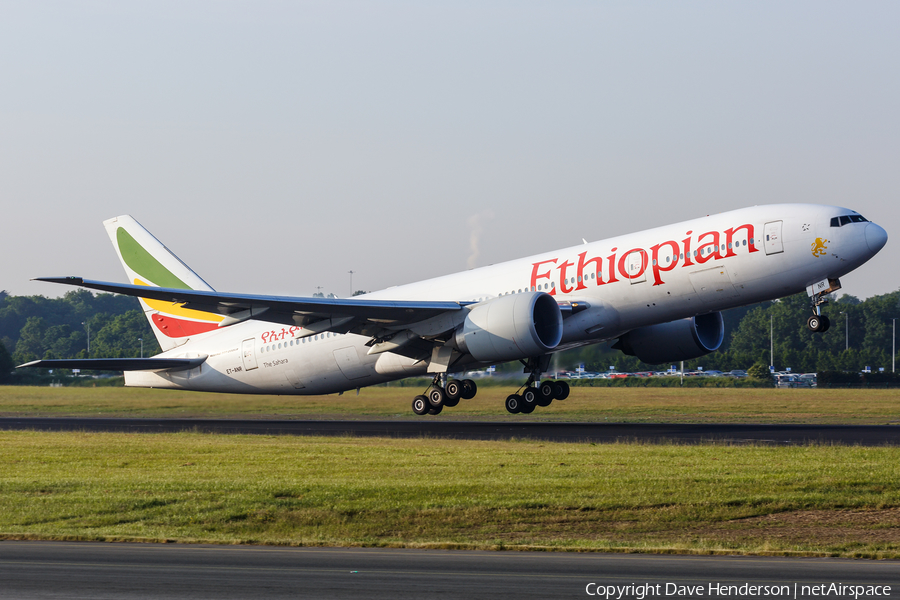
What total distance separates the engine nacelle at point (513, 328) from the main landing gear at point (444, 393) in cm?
267

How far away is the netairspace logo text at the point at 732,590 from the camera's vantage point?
10.5m

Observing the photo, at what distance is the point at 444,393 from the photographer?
34.0 meters

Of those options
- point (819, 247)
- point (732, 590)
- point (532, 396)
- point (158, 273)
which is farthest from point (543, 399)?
point (732, 590)

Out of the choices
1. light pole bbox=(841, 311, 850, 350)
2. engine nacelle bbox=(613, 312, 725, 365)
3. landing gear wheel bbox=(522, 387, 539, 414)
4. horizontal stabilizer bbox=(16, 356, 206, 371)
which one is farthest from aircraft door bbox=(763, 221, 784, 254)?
light pole bbox=(841, 311, 850, 350)

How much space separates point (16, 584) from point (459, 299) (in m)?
24.2

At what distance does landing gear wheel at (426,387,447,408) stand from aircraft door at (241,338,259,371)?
8.18m

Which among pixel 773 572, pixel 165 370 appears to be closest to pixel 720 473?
pixel 773 572

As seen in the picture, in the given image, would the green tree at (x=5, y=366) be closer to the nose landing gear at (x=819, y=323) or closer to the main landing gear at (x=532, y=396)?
the main landing gear at (x=532, y=396)

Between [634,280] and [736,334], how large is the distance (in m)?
94.9

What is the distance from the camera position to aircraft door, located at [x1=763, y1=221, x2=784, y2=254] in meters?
28.6

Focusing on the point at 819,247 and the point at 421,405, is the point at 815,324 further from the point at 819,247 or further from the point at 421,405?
the point at 421,405

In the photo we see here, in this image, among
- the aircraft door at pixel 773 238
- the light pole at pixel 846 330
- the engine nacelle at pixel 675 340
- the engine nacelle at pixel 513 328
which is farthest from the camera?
the light pole at pixel 846 330

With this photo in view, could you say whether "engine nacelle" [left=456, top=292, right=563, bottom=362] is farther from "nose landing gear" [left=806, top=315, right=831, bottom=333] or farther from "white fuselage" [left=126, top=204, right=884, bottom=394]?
"nose landing gear" [left=806, top=315, right=831, bottom=333]

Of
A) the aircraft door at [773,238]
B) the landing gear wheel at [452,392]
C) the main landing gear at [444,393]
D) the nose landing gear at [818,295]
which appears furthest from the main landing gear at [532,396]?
the aircraft door at [773,238]
